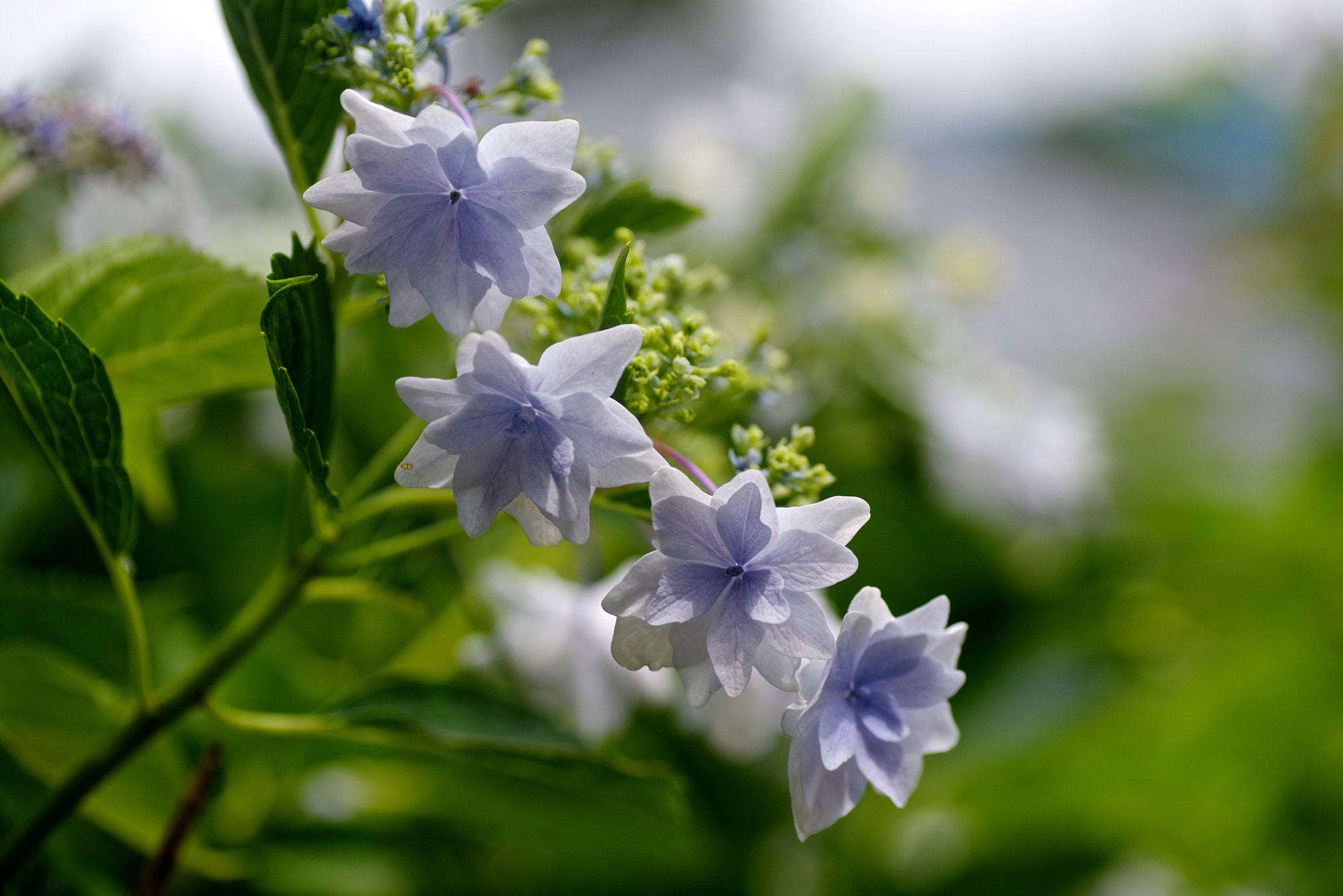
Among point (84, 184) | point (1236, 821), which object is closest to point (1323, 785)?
point (1236, 821)

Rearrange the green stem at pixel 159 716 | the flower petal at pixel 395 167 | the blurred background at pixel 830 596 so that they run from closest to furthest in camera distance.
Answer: the flower petal at pixel 395 167
the green stem at pixel 159 716
the blurred background at pixel 830 596

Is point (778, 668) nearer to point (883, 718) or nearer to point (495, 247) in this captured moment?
point (883, 718)

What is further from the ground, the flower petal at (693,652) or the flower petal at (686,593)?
the flower petal at (686,593)

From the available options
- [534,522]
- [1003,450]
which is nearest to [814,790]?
[534,522]

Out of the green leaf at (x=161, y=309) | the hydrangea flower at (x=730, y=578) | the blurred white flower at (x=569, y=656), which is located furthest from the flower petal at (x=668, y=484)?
the blurred white flower at (x=569, y=656)

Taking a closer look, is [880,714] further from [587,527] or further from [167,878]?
[167,878]

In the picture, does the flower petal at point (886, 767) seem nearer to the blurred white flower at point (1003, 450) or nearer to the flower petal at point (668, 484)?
the flower petal at point (668, 484)

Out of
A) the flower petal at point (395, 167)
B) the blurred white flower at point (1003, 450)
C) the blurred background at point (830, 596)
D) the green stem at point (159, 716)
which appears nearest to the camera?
the flower petal at point (395, 167)
